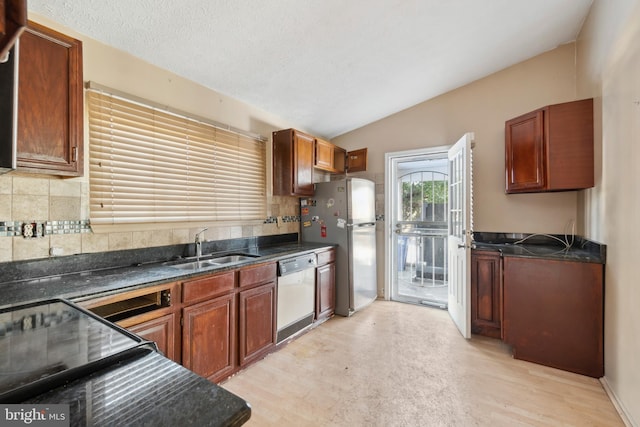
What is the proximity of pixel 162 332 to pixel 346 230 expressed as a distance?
2133 millimetres

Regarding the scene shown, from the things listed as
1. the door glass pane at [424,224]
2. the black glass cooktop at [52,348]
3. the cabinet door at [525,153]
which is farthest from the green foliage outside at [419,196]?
the black glass cooktop at [52,348]

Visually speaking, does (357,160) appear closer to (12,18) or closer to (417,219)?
(417,219)

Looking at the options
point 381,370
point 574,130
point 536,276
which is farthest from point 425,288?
point 574,130

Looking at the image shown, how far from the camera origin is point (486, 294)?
2.81 metres

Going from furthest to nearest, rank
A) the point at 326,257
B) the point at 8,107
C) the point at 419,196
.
Answer: 1. the point at 419,196
2. the point at 326,257
3. the point at 8,107

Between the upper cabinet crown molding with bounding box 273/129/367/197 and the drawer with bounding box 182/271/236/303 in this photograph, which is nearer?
the drawer with bounding box 182/271/236/303

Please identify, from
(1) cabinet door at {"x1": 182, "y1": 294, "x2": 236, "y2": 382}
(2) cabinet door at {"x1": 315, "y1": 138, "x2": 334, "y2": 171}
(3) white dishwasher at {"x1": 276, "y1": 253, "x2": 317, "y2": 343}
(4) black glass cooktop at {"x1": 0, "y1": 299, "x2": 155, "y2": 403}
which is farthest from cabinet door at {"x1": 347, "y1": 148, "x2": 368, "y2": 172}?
(4) black glass cooktop at {"x1": 0, "y1": 299, "x2": 155, "y2": 403}

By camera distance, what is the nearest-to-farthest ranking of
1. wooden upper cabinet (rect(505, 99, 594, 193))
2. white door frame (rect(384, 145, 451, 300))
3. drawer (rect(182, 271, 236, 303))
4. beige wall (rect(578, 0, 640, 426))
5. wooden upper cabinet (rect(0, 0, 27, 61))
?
wooden upper cabinet (rect(0, 0, 27, 61)) → beige wall (rect(578, 0, 640, 426)) → drawer (rect(182, 271, 236, 303)) → wooden upper cabinet (rect(505, 99, 594, 193)) → white door frame (rect(384, 145, 451, 300))

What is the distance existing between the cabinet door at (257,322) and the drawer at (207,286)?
0.17 meters

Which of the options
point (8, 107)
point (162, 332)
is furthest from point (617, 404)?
point (8, 107)

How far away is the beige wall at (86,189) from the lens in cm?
160

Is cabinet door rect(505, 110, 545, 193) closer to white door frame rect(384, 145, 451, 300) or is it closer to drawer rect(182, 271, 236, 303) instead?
white door frame rect(384, 145, 451, 300)

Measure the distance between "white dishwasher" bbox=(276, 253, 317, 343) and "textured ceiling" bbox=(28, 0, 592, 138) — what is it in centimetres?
170

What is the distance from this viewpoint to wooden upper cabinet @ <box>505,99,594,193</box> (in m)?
2.39
